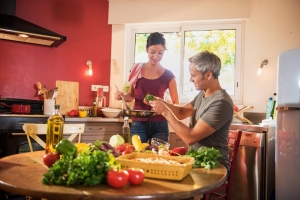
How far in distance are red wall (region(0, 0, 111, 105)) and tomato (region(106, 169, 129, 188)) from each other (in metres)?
3.01

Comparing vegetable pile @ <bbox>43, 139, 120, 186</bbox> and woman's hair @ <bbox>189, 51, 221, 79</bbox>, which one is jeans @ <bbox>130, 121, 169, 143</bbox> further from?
vegetable pile @ <bbox>43, 139, 120, 186</bbox>

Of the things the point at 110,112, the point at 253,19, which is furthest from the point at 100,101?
the point at 253,19

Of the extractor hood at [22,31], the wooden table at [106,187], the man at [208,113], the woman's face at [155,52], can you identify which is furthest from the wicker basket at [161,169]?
the extractor hood at [22,31]

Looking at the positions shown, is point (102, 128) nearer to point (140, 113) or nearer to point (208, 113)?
point (140, 113)

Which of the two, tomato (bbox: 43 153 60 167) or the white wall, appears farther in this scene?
the white wall

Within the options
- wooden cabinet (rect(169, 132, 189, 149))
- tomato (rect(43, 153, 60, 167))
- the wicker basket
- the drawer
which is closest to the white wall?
the drawer

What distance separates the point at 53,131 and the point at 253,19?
9.63 ft

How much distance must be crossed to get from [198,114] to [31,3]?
283cm

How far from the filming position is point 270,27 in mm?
3570

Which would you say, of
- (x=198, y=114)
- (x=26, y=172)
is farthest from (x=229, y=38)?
(x=26, y=172)

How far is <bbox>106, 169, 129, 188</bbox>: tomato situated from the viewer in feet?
3.35

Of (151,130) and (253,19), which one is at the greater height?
(253,19)

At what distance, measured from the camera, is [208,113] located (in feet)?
5.83

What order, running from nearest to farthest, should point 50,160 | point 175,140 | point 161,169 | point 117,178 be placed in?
point 117,178 < point 161,169 < point 50,160 < point 175,140
